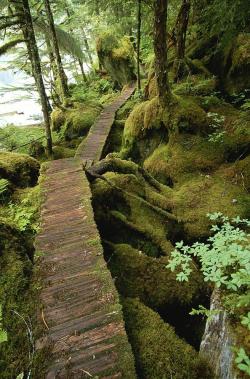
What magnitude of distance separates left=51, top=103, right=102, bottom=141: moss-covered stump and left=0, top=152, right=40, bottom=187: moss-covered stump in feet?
20.1

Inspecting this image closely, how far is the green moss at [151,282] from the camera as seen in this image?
5.33 m

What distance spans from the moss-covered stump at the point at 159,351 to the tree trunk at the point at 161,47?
6.17 m

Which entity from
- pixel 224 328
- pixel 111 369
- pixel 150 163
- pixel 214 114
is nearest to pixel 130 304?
pixel 111 369

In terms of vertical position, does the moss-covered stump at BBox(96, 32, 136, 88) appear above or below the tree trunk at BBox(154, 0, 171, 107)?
below

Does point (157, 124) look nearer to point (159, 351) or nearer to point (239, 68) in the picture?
point (239, 68)

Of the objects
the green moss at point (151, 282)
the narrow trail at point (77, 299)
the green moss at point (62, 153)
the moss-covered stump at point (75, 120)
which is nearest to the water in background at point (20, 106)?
the moss-covered stump at point (75, 120)

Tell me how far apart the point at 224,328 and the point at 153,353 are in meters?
1.03

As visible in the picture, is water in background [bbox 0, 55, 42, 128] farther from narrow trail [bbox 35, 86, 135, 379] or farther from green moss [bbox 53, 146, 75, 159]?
narrow trail [bbox 35, 86, 135, 379]

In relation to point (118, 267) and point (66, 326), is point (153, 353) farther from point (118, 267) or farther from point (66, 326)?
point (118, 267)

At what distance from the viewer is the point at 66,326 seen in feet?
13.0

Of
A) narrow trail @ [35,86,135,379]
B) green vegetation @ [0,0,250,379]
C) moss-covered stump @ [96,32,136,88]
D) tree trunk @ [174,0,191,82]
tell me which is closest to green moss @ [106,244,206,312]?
green vegetation @ [0,0,250,379]

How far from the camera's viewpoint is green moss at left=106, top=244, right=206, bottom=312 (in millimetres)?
5332

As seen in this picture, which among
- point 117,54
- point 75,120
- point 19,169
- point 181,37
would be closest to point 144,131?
point 181,37

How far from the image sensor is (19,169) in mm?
8570
